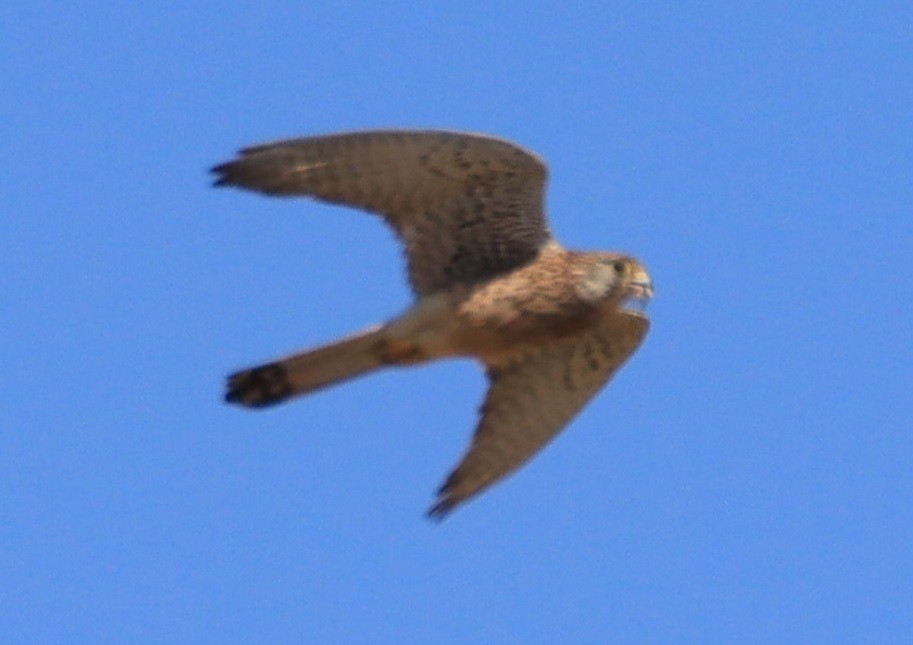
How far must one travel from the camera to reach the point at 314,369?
1313 cm

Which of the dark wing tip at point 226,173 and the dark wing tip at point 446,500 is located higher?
the dark wing tip at point 226,173

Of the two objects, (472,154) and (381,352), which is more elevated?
(472,154)

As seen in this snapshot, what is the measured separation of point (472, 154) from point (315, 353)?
4.16 feet

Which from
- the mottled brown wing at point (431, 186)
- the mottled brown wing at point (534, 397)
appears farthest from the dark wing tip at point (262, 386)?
the mottled brown wing at point (534, 397)

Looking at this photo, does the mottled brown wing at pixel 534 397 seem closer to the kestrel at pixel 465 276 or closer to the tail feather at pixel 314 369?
the kestrel at pixel 465 276

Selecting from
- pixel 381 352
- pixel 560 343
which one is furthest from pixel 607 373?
pixel 381 352

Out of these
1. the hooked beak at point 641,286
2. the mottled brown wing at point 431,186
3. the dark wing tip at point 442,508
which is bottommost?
the dark wing tip at point 442,508

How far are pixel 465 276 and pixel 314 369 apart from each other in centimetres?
97

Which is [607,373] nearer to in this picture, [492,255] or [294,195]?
[492,255]

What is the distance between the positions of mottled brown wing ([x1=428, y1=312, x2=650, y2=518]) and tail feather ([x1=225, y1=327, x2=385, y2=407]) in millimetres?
859

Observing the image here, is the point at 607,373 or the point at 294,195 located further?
the point at 607,373

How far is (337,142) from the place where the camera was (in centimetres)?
1270

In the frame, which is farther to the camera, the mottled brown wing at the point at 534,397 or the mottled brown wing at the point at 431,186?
the mottled brown wing at the point at 534,397

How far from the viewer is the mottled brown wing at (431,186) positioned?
1273cm
